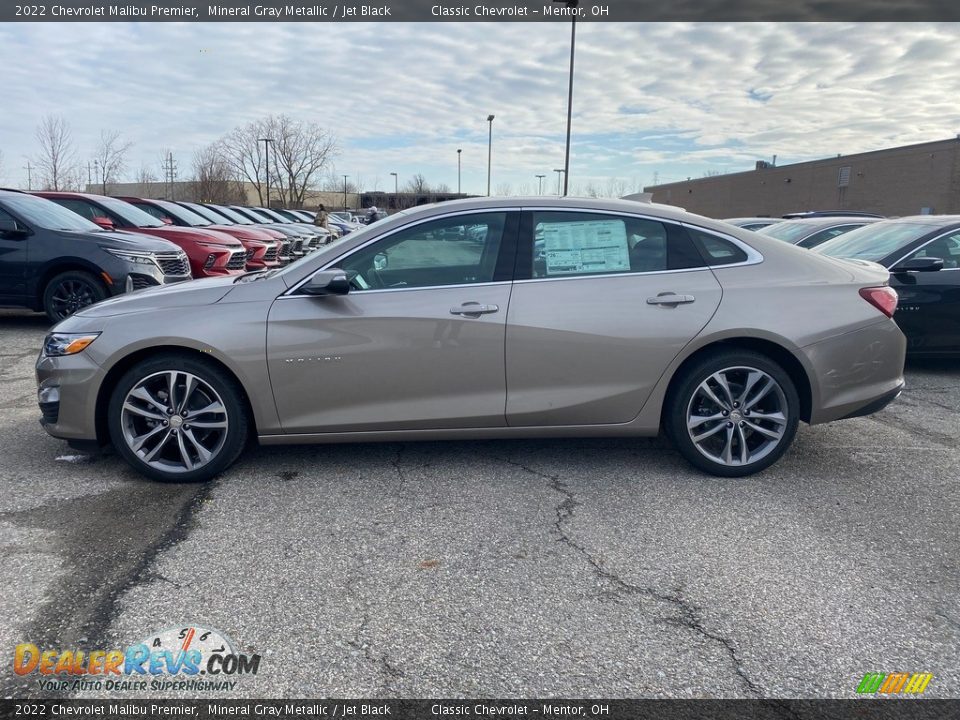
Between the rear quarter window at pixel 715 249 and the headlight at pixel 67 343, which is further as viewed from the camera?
the rear quarter window at pixel 715 249

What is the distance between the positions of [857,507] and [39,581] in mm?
3994

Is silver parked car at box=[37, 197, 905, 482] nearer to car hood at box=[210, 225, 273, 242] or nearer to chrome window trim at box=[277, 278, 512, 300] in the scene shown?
chrome window trim at box=[277, 278, 512, 300]

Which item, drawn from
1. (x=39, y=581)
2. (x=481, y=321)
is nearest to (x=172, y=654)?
(x=39, y=581)

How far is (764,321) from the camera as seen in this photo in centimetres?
409

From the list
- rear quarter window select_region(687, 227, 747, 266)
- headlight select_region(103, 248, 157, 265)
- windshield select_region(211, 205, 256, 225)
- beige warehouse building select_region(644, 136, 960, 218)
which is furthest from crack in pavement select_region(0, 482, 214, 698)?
beige warehouse building select_region(644, 136, 960, 218)

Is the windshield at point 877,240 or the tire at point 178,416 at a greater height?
the windshield at point 877,240

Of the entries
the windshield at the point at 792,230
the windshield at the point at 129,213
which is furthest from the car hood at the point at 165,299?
the windshield at the point at 129,213

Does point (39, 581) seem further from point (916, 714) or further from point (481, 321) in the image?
point (916, 714)

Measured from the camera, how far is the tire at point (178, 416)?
403 centimetres

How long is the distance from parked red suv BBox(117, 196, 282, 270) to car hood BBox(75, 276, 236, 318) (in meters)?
7.86

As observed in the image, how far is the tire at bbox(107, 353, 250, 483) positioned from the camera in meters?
4.03

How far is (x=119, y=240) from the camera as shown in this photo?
8812mm

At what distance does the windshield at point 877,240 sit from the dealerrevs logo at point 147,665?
6286 millimetres

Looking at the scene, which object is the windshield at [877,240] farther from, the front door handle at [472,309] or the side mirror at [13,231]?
the side mirror at [13,231]
